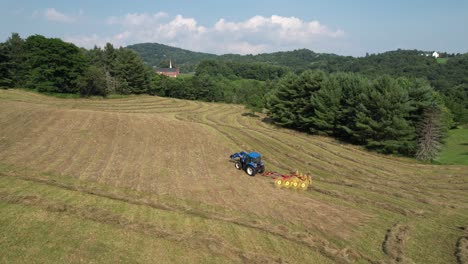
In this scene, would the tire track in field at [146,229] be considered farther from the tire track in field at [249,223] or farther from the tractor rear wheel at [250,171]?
the tractor rear wheel at [250,171]

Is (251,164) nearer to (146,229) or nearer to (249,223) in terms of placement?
(249,223)

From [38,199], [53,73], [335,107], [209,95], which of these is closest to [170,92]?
[209,95]

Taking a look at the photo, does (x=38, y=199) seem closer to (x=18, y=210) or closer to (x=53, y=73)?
(x=18, y=210)

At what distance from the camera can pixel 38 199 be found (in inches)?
661

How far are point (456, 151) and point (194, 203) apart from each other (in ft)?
157

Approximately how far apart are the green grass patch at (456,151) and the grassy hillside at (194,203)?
8913mm

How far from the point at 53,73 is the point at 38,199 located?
6229 cm

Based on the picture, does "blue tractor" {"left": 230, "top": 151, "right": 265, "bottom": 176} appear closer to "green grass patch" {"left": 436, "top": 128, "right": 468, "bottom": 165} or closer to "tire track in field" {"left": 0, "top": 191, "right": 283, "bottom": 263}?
"tire track in field" {"left": 0, "top": 191, "right": 283, "bottom": 263}

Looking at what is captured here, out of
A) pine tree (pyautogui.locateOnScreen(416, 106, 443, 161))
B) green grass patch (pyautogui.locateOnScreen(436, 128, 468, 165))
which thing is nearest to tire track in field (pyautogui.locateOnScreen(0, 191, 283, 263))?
pine tree (pyautogui.locateOnScreen(416, 106, 443, 161))

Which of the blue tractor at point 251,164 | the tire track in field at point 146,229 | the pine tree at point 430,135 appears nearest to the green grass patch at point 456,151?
the pine tree at point 430,135

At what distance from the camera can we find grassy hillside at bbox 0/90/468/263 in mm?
13906

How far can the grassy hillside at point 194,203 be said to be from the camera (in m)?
13.9

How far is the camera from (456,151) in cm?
5069

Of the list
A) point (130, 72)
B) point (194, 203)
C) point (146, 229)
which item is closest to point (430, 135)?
point (194, 203)
